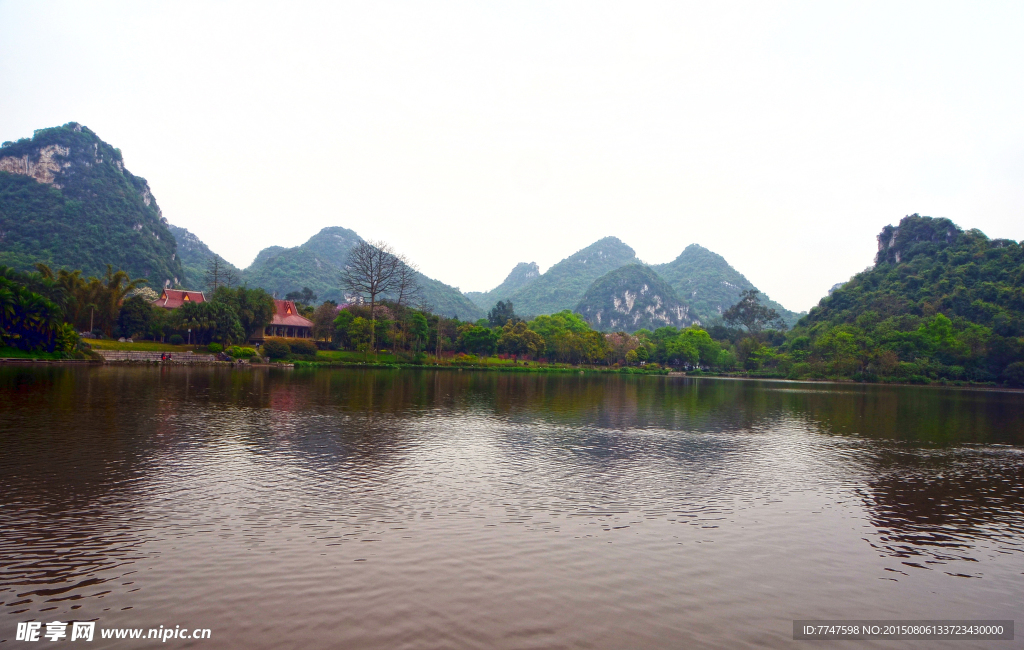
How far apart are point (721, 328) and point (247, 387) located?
14507cm

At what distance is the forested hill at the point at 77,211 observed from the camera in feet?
441

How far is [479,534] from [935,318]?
105345 mm

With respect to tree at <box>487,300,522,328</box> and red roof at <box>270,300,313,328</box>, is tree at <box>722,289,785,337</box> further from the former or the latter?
red roof at <box>270,300,313,328</box>

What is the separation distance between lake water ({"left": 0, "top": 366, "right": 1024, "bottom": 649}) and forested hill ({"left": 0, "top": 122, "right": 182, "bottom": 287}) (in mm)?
136867

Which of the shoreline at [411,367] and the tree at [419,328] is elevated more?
the tree at [419,328]

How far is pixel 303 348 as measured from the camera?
3118 inches

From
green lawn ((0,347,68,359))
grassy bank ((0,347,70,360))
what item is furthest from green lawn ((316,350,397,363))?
green lawn ((0,347,68,359))

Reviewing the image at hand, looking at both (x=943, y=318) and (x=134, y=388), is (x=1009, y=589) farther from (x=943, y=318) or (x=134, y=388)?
(x=943, y=318)

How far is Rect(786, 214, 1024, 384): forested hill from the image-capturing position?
8194 centimetres

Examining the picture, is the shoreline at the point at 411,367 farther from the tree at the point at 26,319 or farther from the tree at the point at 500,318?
the tree at the point at 500,318

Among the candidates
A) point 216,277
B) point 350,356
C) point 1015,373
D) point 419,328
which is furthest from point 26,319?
point 1015,373

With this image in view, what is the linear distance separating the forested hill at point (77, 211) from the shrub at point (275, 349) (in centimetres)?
7860

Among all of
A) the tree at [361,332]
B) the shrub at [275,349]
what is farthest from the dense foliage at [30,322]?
the tree at [361,332]

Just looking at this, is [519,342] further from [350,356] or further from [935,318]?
[935,318]
